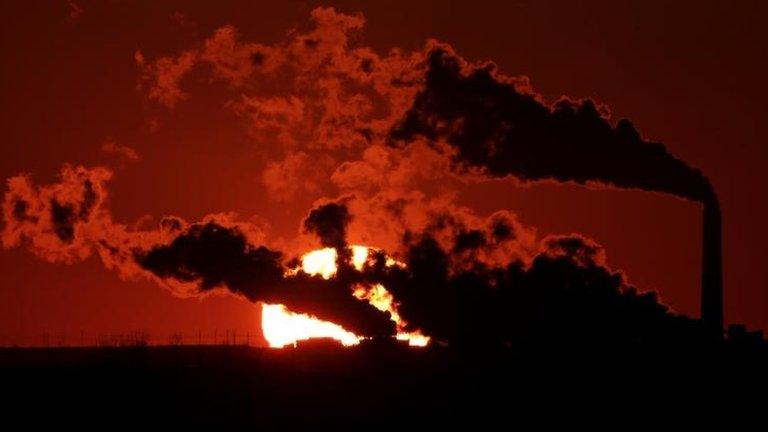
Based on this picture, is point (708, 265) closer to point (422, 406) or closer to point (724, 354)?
point (724, 354)

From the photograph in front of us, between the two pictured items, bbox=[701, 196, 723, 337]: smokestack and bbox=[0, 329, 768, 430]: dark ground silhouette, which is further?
bbox=[701, 196, 723, 337]: smokestack

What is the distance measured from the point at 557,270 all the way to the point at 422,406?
18.3 meters

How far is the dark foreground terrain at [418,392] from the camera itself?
5547 cm

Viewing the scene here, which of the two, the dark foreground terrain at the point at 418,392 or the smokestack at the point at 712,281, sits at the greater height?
the smokestack at the point at 712,281

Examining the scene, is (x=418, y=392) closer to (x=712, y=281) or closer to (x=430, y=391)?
(x=430, y=391)

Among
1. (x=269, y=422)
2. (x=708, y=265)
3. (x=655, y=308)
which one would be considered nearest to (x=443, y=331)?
(x=655, y=308)

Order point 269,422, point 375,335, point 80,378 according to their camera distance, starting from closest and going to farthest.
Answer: point 269,422 → point 80,378 → point 375,335

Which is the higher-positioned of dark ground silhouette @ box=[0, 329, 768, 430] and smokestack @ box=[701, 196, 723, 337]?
smokestack @ box=[701, 196, 723, 337]

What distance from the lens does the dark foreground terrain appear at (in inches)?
2184

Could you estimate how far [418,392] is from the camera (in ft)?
196

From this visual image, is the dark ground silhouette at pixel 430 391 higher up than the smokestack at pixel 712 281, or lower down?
lower down

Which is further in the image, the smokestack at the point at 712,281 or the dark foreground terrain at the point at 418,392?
the smokestack at the point at 712,281

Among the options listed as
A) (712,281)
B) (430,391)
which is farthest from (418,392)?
(712,281)

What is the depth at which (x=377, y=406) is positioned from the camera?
190 ft
